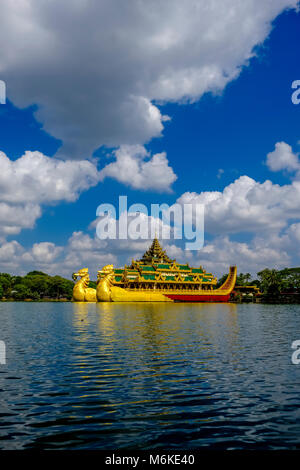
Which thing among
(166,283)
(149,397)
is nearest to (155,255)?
(166,283)

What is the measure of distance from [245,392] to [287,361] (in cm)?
527

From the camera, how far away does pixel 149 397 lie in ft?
31.9

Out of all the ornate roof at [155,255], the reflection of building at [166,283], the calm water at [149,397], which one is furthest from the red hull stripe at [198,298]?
the calm water at [149,397]

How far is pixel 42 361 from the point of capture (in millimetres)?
14305

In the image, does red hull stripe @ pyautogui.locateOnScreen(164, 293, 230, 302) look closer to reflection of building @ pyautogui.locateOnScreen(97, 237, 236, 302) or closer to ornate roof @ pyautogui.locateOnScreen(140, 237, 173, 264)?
reflection of building @ pyautogui.locateOnScreen(97, 237, 236, 302)

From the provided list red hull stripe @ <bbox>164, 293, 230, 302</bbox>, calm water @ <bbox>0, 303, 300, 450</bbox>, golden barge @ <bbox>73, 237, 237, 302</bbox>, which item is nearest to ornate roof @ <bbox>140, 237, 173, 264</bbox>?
golden barge @ <bbox>73, 237, 237, 302</bbox>

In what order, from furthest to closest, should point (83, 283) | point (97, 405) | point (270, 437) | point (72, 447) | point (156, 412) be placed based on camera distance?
point (83, 283) < point (97, 405) < point (156, 412) < point (270, 437) < point (72, 447)

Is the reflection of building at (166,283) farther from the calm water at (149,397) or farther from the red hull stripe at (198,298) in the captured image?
the calm water at (149,397)

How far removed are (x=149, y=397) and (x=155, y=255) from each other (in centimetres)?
9718

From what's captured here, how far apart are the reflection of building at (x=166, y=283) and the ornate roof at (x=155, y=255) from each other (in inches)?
162

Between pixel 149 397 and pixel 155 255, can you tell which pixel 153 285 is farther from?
pixel 149 397
